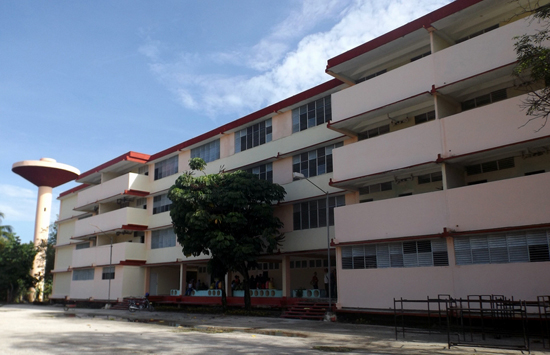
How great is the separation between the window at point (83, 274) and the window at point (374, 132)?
29.7 meters

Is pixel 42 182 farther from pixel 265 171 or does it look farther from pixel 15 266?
pixel 265 171

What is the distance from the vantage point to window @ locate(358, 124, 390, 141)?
25562 mm

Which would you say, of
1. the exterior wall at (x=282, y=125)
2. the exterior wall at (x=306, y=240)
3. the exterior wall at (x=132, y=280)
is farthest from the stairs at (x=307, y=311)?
the exterior wall at (x=132, y=280)

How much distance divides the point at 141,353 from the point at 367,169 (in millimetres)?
14608

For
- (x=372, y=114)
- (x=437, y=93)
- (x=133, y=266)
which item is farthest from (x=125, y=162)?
(x=437, y=93)

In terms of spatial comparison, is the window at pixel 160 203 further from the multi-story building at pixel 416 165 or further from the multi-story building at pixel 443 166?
the multi-story building at pixel 443 166

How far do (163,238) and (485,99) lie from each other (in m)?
26.7

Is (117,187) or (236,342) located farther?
(117,187)

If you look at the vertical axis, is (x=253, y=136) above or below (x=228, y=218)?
above

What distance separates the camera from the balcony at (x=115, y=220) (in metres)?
40.1

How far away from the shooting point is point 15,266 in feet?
173

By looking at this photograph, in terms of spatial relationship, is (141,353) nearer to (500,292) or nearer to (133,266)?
(500,292)

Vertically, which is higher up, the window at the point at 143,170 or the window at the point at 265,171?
the window at the point at 143,170

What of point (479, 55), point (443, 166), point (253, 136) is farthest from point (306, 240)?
point (479, 55)
